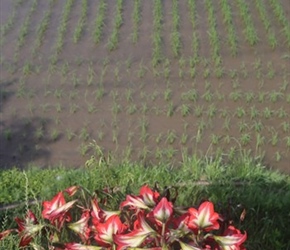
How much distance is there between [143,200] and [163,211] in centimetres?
21

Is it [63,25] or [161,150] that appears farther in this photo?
[63,25]

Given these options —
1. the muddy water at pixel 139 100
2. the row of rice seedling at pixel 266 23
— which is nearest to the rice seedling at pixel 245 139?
the muddy water at pixel 139 100

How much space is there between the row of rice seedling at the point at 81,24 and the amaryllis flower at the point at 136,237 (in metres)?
5.12

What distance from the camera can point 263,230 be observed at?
12.5ft

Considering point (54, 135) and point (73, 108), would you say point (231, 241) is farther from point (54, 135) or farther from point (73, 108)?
point (73, 108)

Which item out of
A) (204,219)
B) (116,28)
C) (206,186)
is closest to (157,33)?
(116,28)

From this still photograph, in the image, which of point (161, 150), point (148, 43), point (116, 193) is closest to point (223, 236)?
point (116, 193)

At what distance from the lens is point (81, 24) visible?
780 centimetres

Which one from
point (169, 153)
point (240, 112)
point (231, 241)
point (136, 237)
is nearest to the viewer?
point (136, 237)

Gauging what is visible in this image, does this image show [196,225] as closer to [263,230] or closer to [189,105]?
[263,230]

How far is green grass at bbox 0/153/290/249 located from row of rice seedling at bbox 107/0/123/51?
2899 millimetres

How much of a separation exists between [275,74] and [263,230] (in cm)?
306

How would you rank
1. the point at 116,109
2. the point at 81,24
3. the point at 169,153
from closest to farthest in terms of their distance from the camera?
the point at 169,153 → the point at 116,109 → the point at 81,24

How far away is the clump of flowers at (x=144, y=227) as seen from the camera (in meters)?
2.46
